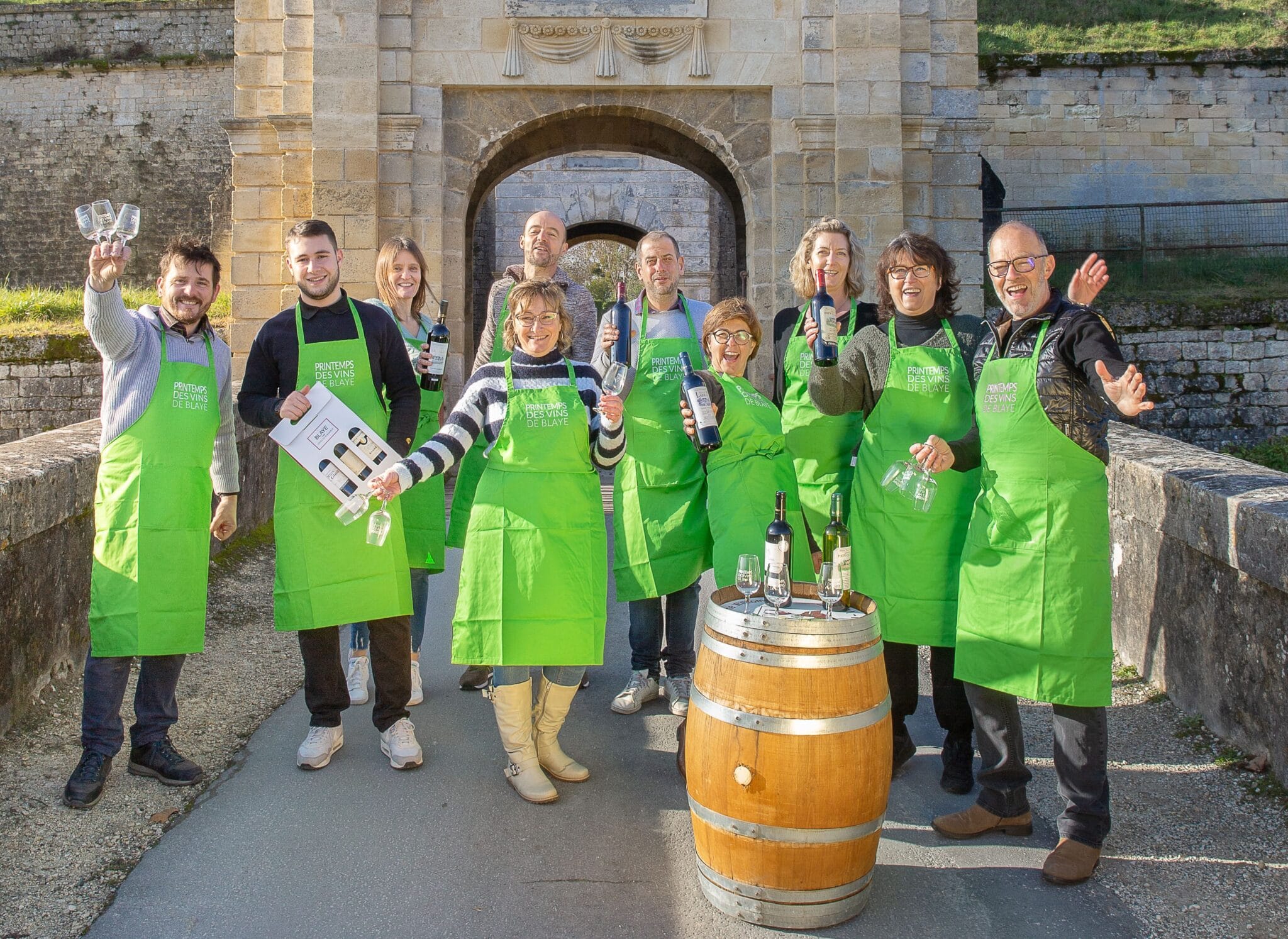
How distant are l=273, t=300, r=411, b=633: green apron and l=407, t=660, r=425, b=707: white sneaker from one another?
2.69ft

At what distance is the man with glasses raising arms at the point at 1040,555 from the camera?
3.07 metres

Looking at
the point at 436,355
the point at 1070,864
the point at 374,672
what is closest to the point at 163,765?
the point at 374,672

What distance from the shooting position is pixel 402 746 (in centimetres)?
383

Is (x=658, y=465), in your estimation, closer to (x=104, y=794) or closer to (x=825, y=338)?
(x=825, y=338)

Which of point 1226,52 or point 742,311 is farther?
point 1226,52

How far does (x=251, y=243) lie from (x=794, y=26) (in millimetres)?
5219

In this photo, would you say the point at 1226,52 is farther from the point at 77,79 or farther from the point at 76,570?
the point at 77,79

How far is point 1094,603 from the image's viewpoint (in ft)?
10.2

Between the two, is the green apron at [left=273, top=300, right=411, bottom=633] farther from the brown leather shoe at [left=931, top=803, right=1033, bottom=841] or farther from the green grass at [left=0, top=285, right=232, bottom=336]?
the green grass at [left=0, top=285, right=232, bottom=336]

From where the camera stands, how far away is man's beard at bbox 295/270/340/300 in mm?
3859

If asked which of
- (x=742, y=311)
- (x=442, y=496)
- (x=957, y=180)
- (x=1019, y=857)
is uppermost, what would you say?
(x=957, y=180)

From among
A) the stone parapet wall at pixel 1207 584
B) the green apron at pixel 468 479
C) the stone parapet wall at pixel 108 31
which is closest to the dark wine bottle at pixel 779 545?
the stone parapet wall at pixel 1207 584

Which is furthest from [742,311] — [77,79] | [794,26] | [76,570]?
[77,79]

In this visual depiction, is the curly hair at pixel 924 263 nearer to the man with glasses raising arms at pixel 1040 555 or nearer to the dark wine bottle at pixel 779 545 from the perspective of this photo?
the man with glasses raising arms at pixel 1040 555
